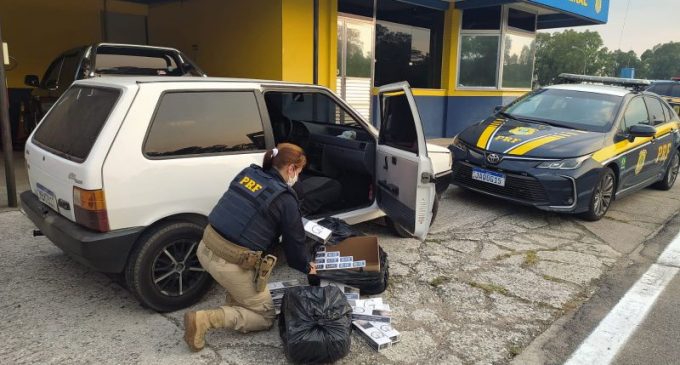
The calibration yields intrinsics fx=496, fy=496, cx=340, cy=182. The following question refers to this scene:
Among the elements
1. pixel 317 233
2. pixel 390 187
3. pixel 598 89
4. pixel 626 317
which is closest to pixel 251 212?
pixel 317 233

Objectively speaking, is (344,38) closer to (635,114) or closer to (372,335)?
(635,114)

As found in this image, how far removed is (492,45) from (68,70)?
919 cm

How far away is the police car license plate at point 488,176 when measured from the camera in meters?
5.71

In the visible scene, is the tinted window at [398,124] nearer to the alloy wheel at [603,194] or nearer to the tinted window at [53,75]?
the alloy wheel at [603,194]

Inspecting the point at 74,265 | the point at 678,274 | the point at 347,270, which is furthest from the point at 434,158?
the point at 74,265

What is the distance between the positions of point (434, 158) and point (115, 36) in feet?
29.1

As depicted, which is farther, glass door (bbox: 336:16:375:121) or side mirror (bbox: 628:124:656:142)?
glass door (bbox: 336:16:375:121)

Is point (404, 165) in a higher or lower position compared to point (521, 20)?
lower

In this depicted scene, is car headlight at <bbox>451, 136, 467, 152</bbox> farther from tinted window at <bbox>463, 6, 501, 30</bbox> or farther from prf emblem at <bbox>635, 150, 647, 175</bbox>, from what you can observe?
tinted window at <bbox>463, 6, 501, 30</bbox>

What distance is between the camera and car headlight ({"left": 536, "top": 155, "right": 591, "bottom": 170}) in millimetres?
5426

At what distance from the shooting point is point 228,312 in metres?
2.92

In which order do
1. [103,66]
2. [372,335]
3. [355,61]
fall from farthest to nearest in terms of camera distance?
[355,61] < [103,66] < [372,335]

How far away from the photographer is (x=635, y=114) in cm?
651

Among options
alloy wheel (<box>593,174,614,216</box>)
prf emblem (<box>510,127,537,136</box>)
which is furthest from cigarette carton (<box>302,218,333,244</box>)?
alloy wheel (<box>593,174,614,216</box>)
